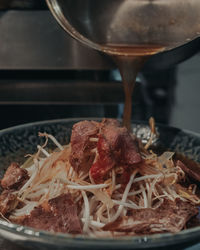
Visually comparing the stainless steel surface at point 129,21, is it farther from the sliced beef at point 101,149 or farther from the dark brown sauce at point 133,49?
the sliced beef at point 101,149

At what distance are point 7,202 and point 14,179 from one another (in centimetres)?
12

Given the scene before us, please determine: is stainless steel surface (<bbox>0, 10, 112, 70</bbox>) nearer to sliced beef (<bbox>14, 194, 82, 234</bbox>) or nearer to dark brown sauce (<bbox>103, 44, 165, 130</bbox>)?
dark brown sauce (<bbox>103, 44, 165, 130</bbox>)

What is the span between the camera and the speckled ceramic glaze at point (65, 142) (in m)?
0.74

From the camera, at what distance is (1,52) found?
172cm

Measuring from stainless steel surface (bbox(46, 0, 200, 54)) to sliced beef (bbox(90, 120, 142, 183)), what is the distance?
1.42 ft

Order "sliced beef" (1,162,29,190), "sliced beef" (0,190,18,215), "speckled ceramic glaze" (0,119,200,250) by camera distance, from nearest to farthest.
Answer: "speckled ceramic glaze" (0,119,200,250), "sliced beef" (0,190,18,215), "sliced beef" (1,162,29,190)

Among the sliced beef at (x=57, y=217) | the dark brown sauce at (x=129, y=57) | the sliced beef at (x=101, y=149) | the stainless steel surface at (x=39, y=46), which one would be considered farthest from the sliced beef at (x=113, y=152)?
the stainless steel surface at (x=39, y=46)

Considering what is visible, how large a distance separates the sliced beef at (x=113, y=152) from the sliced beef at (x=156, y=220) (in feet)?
0.48

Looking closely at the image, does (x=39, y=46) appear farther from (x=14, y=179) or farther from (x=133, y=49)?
(x=14, y=179)

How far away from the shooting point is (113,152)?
1.07 metres

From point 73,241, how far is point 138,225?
Answer: 0.85 ft

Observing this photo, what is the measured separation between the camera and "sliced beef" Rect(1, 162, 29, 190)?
1.17 m

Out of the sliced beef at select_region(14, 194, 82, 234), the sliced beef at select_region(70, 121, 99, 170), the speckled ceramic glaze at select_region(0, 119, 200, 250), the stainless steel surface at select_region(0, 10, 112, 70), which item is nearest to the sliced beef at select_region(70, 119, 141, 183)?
the sliced beef at select_region(70, 121, 99, 170)

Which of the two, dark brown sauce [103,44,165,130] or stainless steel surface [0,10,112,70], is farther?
stainless steel surface [0,10,112,70]
